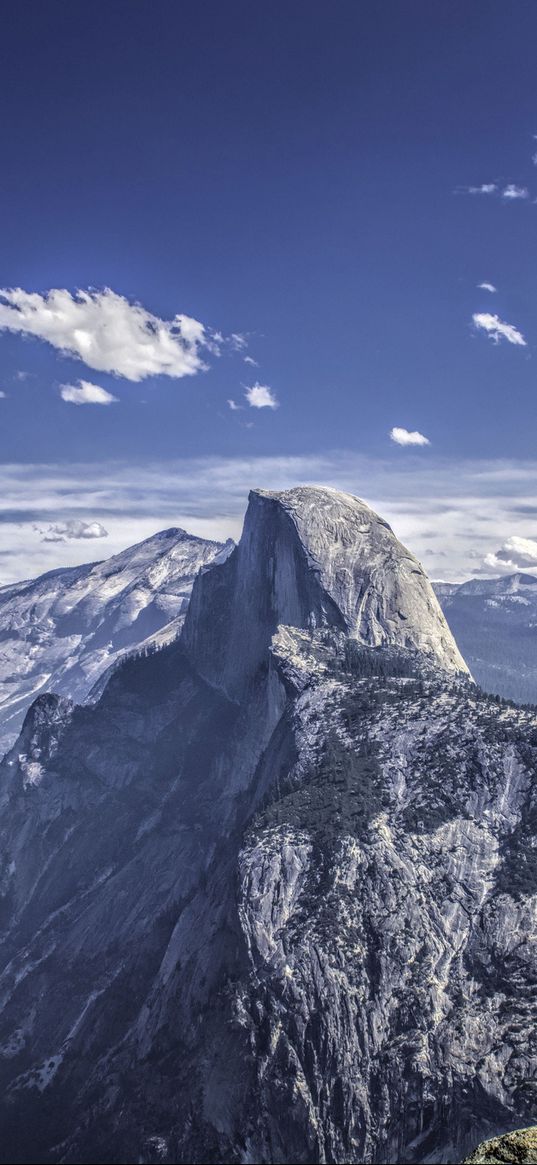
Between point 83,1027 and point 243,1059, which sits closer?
point 243,1059

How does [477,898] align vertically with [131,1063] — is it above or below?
above

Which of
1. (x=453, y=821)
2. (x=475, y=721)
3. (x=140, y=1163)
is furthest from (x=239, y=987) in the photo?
(x=475, y=721)

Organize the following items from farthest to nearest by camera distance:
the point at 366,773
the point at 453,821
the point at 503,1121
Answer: the point at 366,773
the point at 453,821
the point at 503,1121

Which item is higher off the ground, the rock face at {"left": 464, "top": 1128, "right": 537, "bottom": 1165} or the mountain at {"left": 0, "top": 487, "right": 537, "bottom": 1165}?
the rock face at {"left": 464, "top": 1128, "right": 537, "bottom": 1165}

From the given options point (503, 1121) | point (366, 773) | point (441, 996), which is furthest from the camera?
point (366, 773)

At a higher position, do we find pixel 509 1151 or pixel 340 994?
pixel 509 1151

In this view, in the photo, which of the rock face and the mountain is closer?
the rock face

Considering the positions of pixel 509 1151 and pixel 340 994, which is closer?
pixel 509 1151

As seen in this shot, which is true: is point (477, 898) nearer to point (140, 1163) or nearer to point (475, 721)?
point (475, 721)
